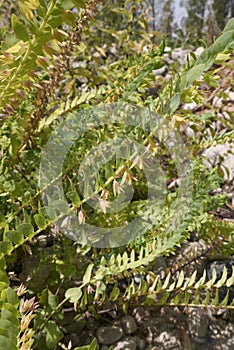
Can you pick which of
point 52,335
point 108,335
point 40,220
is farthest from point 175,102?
point 108,335

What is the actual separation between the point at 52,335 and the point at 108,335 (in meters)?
0.25

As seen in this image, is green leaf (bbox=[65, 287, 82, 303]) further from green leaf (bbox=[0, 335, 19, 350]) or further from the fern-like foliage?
green leaf (bbox=[0, 335, 19, 350])

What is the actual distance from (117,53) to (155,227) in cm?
156

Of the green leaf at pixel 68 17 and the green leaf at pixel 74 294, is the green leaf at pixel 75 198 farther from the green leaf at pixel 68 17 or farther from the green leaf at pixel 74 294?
the green leaf at pixel 68 17

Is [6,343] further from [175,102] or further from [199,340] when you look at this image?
[199,340]

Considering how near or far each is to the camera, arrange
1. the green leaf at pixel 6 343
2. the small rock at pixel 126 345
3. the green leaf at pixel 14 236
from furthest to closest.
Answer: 1. the small rock at pixel 126 345
2. the green leaf at pixel 14 236
3. the green leaf at pixel 6 343

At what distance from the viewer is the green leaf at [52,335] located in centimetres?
76

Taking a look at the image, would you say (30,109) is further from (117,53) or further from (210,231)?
(117,53)

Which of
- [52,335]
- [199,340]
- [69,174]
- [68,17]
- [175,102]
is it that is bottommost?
[199,340]

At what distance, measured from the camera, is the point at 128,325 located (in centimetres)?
102

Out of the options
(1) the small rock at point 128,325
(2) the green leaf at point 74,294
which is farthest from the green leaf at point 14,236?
(1) the small rock at point 128,325

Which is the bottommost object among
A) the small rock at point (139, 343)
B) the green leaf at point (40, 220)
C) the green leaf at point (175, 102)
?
the small rock at point (139, 343)

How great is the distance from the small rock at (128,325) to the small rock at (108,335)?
0.02 metres

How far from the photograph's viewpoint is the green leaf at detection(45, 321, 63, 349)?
0.76m
